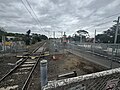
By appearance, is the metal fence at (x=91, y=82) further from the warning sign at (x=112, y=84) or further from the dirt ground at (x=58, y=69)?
the dirt ground at (x=58, y=69)

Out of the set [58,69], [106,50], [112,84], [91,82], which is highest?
[91,82]

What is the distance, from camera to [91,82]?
1543 millimetres

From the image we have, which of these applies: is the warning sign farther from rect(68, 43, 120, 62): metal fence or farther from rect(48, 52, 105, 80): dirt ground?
rect(68, 43, 120, 62): metal fence

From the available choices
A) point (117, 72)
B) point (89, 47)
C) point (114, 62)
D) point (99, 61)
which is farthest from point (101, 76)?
point (89, 47)

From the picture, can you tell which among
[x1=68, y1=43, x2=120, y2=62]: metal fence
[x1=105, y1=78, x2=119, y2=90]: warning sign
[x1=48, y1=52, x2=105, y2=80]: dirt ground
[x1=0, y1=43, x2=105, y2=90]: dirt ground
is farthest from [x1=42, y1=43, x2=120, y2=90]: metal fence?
[x1=68, y1=43, x2=120, y2=62]: metal fence

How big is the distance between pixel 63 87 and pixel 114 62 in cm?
853

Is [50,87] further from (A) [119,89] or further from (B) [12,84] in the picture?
(B) [12,84]

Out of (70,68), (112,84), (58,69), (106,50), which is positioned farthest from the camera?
(106,50)

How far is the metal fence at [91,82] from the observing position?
1255 mm

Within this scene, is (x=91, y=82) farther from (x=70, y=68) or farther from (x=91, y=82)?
(x=70, y=68)

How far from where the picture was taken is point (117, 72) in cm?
174

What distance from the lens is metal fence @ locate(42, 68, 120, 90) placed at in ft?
4.12

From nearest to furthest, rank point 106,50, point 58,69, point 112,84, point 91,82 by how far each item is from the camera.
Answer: point 91,82 < point 112,84 < point 58,69 < point 106,50

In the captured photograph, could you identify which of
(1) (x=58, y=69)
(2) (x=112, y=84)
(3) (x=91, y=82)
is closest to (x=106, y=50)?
(1) (x=58, y=69)
